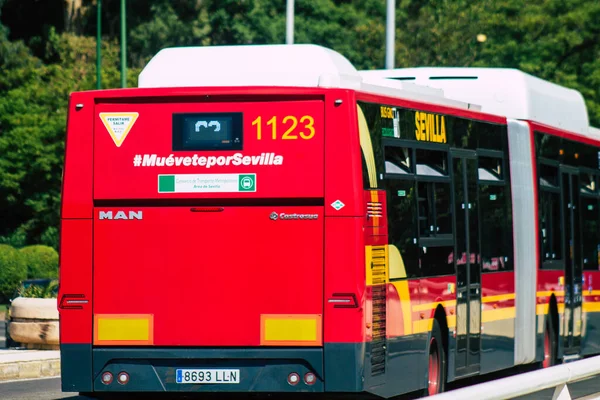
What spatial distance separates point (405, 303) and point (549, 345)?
21.9 feet

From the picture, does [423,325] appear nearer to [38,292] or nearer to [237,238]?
[237,238]

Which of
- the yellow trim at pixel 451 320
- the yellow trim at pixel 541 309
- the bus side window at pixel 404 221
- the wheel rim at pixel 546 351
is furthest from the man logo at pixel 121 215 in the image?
the wheel rim at pixel 546 351

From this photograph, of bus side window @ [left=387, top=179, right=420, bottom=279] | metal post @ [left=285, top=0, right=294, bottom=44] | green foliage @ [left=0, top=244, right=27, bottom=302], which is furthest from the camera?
green foliage @ [left=0, top=244, right=27, bottom=302]

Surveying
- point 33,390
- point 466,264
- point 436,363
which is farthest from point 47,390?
point 466,264

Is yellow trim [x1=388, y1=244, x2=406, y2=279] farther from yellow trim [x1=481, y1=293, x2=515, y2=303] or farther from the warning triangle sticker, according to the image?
yellow trim [x1=481, y1=293, x2=515, y2=303]

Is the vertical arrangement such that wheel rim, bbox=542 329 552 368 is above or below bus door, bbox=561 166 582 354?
below

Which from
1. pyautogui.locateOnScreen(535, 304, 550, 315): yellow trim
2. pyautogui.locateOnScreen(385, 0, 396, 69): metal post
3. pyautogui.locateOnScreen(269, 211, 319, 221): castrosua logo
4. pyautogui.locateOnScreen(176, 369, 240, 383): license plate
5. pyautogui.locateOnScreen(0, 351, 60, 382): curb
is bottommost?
pyautogui.locateOnScreen(0, 351, 60, 382): curb

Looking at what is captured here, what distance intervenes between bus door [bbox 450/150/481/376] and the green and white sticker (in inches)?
147

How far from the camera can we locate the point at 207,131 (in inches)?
503

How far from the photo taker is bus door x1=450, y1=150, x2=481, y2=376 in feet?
52.1

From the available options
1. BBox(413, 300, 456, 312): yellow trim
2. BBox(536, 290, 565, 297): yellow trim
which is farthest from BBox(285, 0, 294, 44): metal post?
BBox(413, 300, 456, 312): yellow trim

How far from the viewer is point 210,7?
243ft

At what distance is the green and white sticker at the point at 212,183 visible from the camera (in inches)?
496

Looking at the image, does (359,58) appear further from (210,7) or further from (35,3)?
(35,3)
